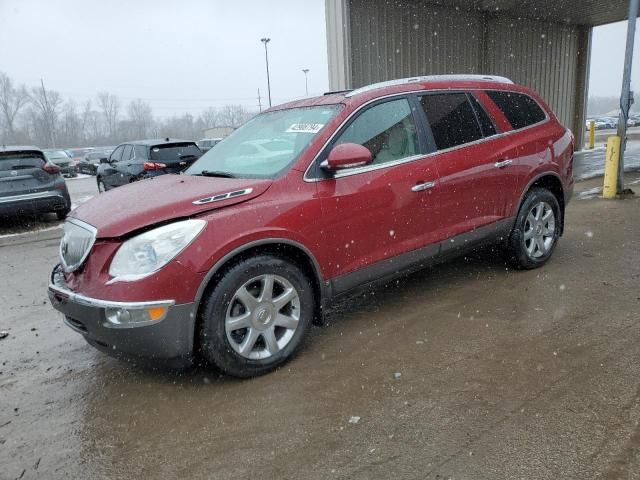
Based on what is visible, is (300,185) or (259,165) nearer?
(300,185)

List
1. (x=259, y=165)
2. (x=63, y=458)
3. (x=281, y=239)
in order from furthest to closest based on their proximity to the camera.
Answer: (x=259, y=165) → (x=281, y=239) → (x=63, y=458)

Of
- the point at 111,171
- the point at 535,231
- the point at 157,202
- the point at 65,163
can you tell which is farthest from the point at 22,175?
the point at 65,163

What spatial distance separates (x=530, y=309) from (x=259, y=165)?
2.41 meters

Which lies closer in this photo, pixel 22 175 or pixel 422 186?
pixel 422 186

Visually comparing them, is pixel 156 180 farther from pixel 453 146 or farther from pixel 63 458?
pixel 453 146

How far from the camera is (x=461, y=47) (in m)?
14.9

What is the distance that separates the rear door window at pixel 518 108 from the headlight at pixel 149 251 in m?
3.22

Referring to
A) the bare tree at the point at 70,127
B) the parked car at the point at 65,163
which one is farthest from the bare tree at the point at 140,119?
the parked car at the point at 65,163

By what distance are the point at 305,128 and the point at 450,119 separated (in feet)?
4.32

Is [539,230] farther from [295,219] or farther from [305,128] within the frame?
[295,219]

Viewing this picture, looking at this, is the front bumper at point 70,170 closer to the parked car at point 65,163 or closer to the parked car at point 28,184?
the parked car at point 65,163

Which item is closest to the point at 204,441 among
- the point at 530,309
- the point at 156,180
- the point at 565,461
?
the point at 565,461

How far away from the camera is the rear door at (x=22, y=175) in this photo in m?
9.02

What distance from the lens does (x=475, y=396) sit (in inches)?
110
